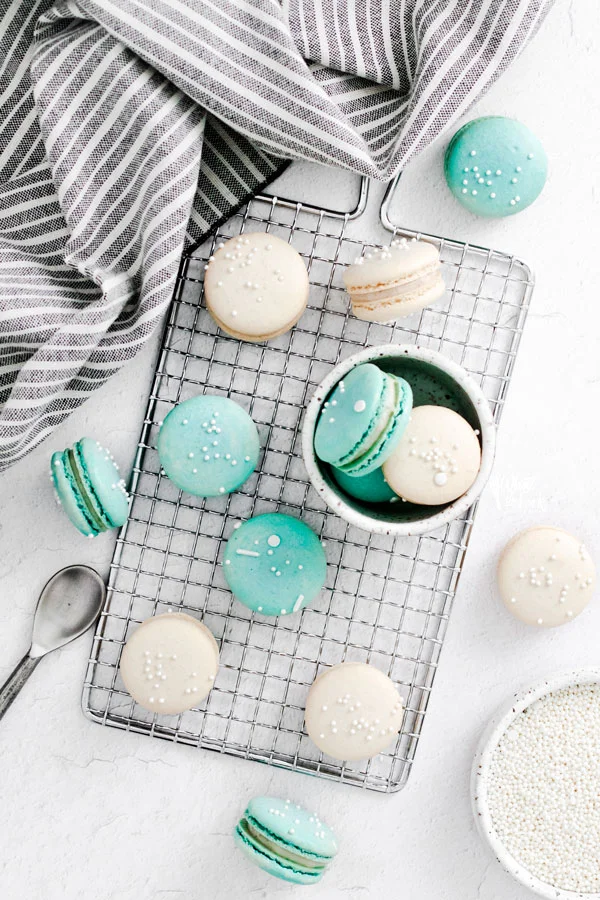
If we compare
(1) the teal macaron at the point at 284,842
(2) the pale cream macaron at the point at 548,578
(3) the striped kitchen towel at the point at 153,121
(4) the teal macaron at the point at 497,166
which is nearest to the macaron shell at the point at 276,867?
(1) the teal macaron at the point at 284,842

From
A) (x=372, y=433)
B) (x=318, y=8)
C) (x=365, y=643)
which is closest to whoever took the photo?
(x=372, y=433)

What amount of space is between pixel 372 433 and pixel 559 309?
0.34 metres

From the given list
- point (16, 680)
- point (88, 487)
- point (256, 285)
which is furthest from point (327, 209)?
point (16, 680)

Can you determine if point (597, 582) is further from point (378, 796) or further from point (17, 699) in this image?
point (17, 699)

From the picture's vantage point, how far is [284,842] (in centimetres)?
86

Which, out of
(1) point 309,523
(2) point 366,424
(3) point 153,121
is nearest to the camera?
(2) point 366,424

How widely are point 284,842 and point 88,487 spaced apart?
17.2 inches

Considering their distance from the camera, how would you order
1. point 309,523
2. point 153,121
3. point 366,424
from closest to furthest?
point 366,424 → point 153,121 → point 309,523

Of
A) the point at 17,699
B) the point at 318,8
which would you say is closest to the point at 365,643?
the point at 17,699

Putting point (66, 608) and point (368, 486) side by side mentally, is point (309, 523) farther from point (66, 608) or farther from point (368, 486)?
point (66, 608)

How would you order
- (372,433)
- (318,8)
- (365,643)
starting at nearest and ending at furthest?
1. (372,433)
2. (318,8)
3. (365,643)

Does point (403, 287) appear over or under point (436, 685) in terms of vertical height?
over

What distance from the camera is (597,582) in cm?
93

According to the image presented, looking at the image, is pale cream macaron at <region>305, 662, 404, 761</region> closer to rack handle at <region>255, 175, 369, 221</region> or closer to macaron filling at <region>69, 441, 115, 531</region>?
macaron filling at <region>69, 441, 115, 531</region>
